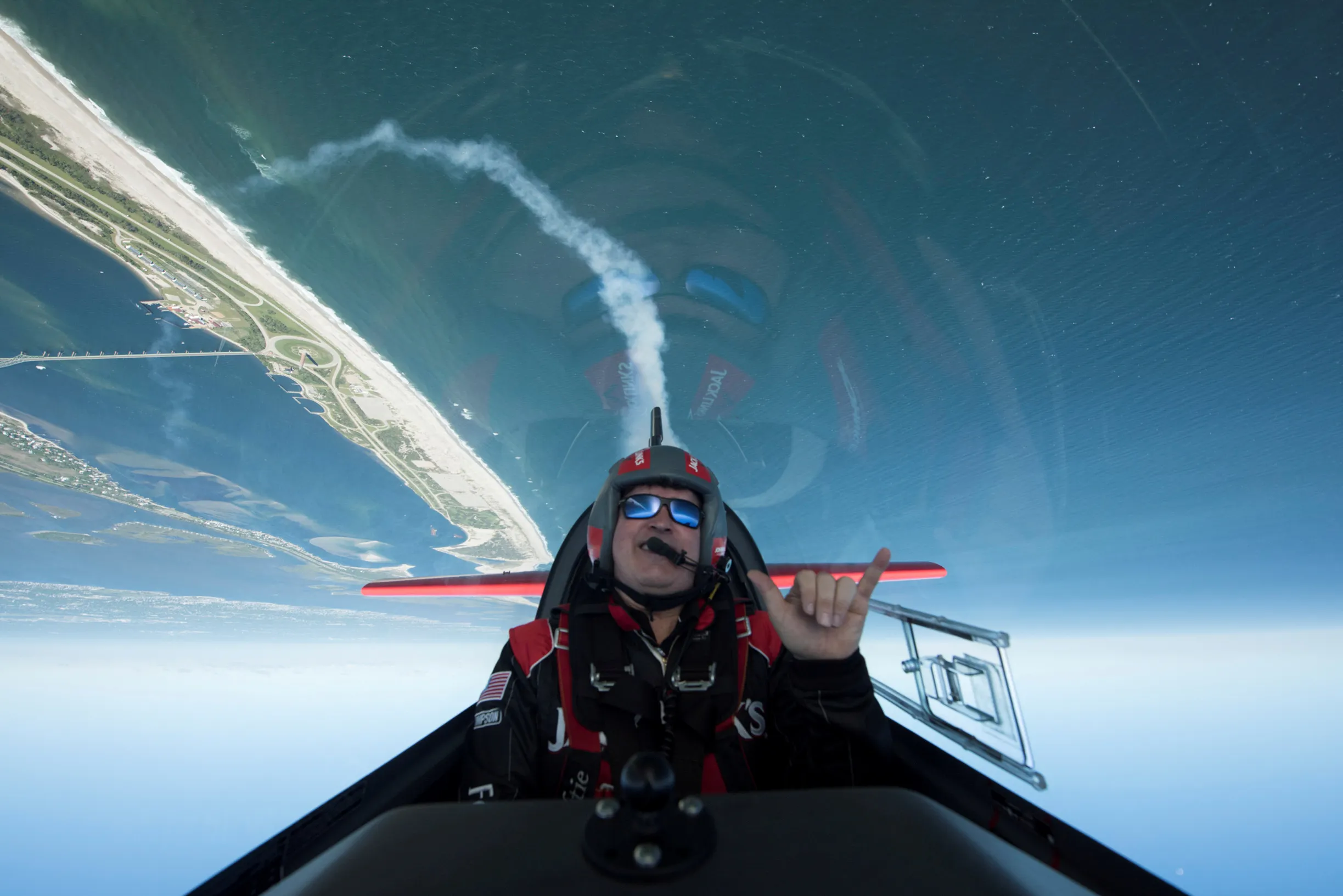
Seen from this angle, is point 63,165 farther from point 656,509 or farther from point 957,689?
point 957,689

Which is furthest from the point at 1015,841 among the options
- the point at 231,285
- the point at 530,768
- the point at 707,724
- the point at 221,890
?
the point at 231,285

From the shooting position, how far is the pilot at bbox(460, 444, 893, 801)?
1453 mm

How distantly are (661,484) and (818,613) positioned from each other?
116 centimetres

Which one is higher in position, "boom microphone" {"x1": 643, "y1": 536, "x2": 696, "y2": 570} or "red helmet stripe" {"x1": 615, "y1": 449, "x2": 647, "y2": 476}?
"red helmet stripe" {"x1": 615, "y1": 449, "x2": 647, "y2": 476}

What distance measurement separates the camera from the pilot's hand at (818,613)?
4.48ft

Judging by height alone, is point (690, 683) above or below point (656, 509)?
below

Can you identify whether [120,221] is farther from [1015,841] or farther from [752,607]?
[1015,841]

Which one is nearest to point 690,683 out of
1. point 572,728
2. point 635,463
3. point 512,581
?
point 572,728

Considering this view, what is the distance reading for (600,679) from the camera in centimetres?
180

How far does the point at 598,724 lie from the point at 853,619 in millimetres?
1015

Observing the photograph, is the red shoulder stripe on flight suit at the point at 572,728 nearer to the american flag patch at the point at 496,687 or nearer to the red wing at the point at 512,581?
the american flag patch at the point at 496,687

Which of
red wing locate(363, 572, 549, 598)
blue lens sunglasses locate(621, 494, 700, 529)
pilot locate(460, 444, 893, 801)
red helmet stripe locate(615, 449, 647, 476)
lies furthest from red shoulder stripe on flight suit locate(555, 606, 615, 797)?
red wing locate(363, 572, 549, 598)

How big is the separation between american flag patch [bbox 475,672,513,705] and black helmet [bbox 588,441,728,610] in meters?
0.57

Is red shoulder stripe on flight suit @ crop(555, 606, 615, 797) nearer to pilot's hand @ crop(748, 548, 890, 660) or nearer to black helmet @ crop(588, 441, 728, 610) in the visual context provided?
black helmet @ crop(588, 441, 728, 610)
